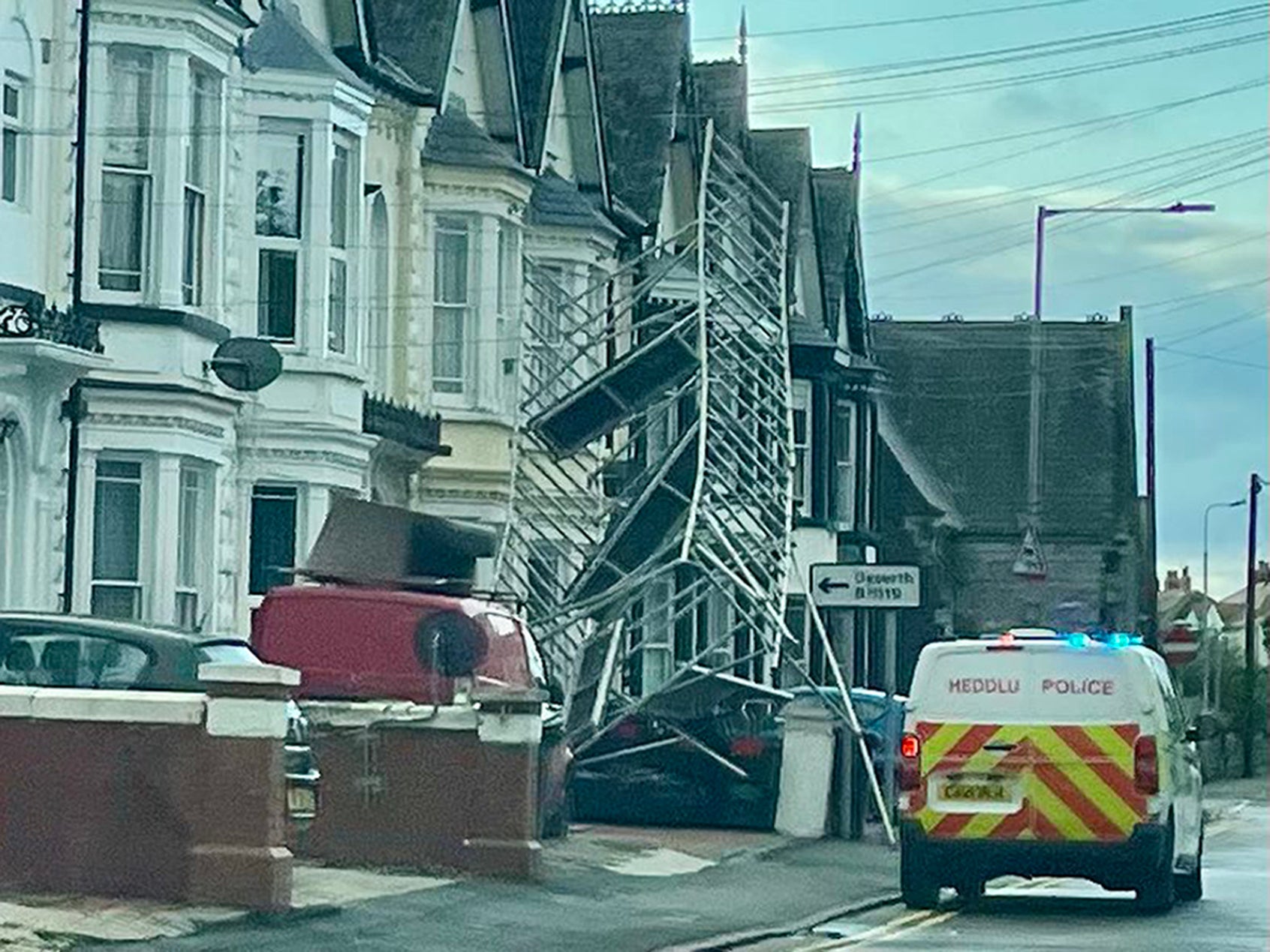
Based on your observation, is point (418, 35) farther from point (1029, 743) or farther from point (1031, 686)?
point (1029, 743)

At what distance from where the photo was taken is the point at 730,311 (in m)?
36.0

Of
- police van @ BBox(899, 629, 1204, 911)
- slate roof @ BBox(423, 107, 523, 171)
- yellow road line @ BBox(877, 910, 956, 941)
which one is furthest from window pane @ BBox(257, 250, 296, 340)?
yellow road line @ BBox(877, 910, 956, 941)

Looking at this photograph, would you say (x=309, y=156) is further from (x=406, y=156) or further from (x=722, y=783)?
(x=722, y=783)

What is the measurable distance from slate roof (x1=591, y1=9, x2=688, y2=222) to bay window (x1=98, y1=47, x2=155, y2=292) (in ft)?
63.4

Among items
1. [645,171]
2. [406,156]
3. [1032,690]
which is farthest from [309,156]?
[645,171]


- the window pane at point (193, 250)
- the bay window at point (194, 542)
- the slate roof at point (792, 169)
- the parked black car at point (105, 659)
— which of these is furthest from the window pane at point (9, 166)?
the slate roof at point (792, 169)

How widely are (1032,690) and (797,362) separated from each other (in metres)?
30.3

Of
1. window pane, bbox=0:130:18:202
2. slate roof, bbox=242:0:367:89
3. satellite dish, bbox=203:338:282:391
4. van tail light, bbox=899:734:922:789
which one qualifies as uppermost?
slate roof, bbox=242:0:367:89

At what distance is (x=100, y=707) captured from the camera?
1847 centimetres

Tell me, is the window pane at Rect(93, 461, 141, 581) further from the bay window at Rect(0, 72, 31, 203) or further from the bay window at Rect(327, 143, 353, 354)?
the bay window at Rect(327, 143, 353, 354)

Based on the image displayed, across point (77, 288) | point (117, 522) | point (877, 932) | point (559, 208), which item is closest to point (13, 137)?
point (77, 288)

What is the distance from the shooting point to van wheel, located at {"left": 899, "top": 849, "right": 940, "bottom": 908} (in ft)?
75.7

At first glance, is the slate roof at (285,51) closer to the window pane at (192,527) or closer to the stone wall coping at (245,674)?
the window pane at (192,527)

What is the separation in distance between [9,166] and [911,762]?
8925 millimetres
